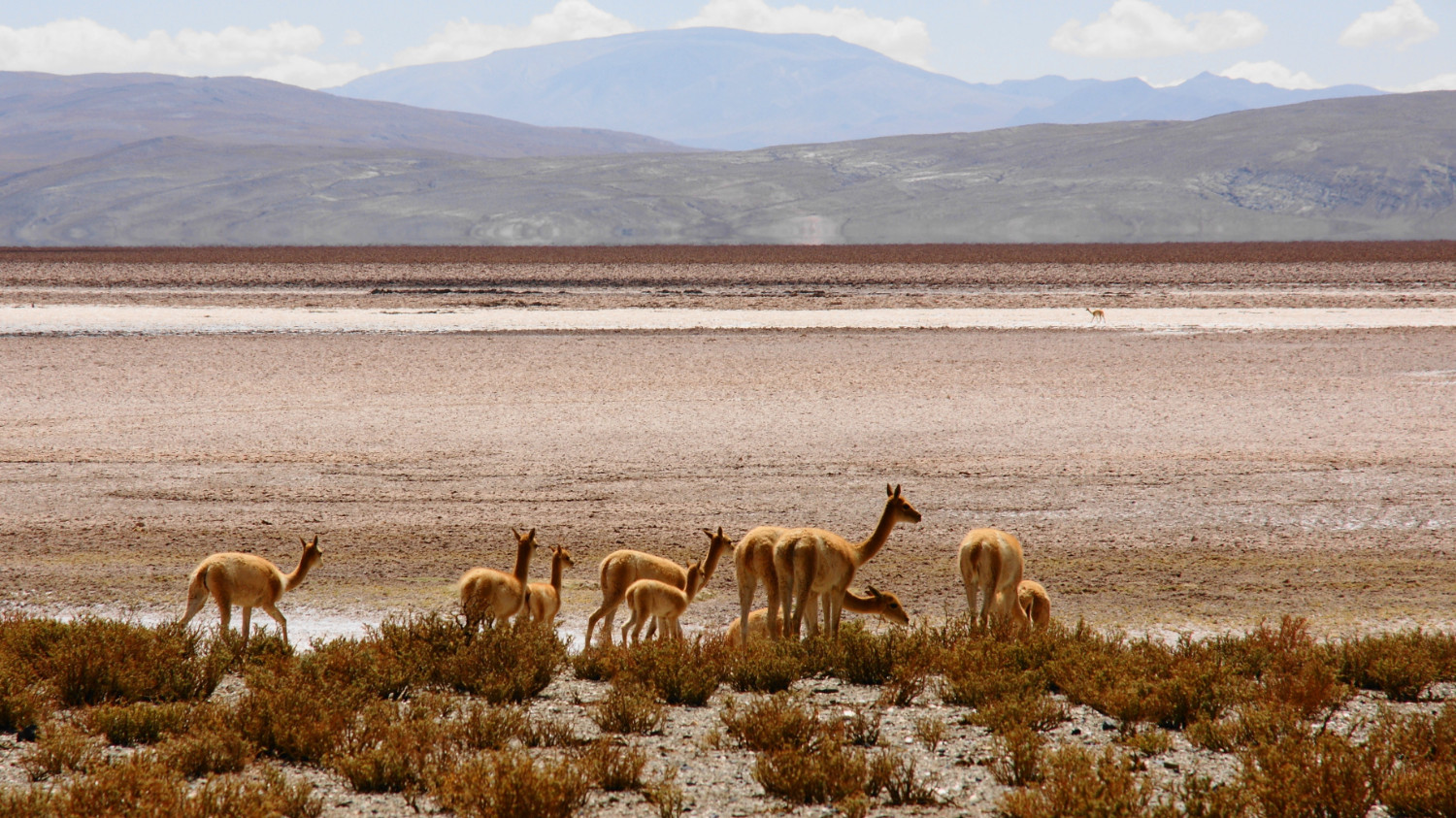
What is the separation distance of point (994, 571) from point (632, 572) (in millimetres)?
2530

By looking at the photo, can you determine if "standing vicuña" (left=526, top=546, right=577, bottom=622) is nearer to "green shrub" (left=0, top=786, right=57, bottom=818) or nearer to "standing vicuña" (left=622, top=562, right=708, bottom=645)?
"standing vicuña" (left=622, top=562, right=708, bottom=645)

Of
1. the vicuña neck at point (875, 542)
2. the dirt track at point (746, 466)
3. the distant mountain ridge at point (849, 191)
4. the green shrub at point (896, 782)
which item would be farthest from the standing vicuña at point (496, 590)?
the distant mountain ridge at point (849, 191)

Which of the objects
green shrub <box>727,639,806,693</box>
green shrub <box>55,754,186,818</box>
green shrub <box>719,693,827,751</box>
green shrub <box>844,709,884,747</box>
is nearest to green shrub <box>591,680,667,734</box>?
green shrub <box>719,693,827,751</box>

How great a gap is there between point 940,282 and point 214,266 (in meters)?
35.2

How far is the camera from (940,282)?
1713 inches

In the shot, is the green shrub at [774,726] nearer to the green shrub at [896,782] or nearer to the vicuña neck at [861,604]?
the green shrub at [896,782]

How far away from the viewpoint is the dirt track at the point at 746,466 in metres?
9.47

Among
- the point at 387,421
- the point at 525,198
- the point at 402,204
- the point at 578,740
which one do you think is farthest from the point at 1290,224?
the point at 578,740

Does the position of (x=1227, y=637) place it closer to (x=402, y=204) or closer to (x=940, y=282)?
(x=940, y=282)

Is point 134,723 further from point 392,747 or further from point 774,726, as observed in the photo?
point 774,726

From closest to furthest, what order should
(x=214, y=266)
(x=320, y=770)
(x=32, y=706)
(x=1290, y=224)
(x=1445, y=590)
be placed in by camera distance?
(x=320, y=770) → (x=32, y=706) → (x=1445, y=590) → (x=214, y=266) → (x=1290, y=224)

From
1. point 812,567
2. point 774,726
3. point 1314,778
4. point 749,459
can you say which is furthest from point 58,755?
point 749,459

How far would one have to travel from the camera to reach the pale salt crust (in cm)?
2773

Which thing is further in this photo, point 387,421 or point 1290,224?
point 1290,224
